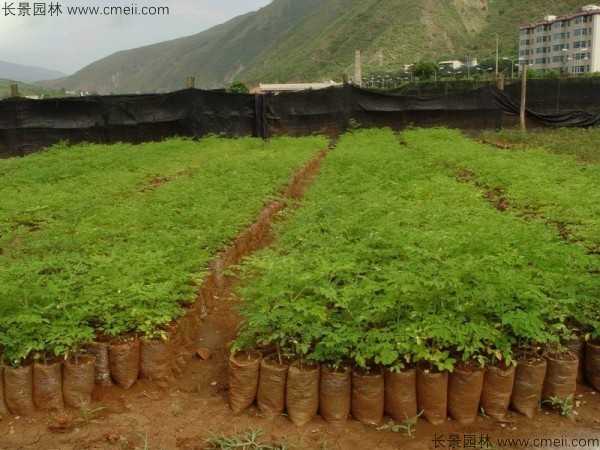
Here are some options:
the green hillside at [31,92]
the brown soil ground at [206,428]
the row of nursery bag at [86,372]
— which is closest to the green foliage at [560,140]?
the brown soil ground at [206,428]

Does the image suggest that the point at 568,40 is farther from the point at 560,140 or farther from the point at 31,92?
the point at 560,140

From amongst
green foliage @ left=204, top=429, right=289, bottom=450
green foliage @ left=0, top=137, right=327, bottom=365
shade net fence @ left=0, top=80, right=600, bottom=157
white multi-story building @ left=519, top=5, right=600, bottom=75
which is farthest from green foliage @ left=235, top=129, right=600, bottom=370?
white multi-story building @ left=519, top=5, right=600, bottom=75

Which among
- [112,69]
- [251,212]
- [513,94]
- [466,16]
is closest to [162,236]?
[251,212]

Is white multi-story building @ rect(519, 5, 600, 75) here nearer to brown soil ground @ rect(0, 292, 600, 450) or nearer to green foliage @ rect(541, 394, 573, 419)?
green foliage @ rect(541, 394, 573, 419)

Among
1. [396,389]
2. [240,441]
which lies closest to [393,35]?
[396,389]

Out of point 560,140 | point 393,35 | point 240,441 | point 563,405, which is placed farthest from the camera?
point 393,35

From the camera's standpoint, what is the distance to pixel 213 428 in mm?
3521

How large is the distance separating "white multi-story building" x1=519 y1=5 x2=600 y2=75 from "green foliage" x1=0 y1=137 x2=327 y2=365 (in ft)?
237

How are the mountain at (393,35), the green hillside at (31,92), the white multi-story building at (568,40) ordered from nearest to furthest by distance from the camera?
the green hillside at (31,92)
the mountain at (393,35)
the white multi-story building at (568,40)

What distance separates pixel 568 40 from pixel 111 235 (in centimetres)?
8676

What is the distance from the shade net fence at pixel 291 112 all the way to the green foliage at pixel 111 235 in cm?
332

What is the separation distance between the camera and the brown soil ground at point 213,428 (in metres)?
3.38

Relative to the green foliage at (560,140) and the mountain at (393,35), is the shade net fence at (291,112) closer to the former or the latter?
the green foliage at (560,140)

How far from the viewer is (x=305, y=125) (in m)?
17.7
